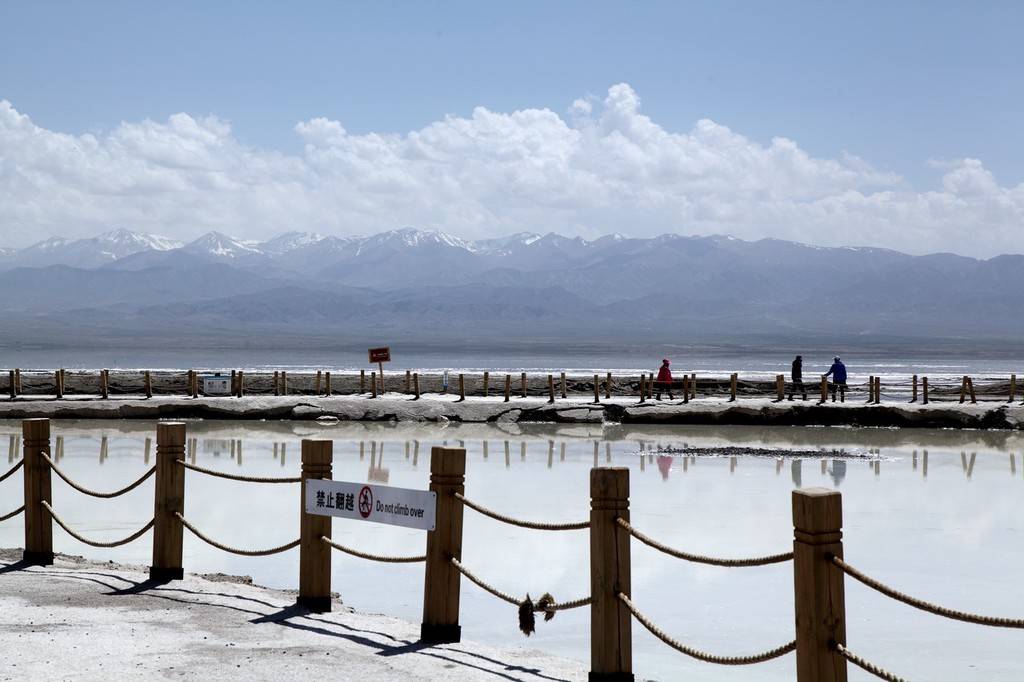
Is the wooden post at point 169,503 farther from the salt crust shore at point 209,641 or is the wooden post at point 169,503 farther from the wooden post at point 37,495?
the wooden post at point 37,495

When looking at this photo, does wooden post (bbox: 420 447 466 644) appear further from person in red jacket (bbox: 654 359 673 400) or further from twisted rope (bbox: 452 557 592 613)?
person in red jacket (bbox: 654 359 673 400)

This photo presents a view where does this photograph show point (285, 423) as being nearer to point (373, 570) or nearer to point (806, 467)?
point (806, 467)

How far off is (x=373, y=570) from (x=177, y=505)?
3.69m

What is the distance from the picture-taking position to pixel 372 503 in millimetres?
8883

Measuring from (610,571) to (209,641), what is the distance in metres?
2.76

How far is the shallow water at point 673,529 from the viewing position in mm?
11039

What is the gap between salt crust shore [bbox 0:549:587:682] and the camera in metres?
7.57

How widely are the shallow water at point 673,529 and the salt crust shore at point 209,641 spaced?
1.88 metres

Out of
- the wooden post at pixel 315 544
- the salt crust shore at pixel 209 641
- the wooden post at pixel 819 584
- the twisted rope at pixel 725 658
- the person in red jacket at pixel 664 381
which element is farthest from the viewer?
the person in red jacket at pixel 664 381

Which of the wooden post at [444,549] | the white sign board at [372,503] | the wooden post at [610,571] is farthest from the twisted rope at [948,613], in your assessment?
the white sign board at [372,503]

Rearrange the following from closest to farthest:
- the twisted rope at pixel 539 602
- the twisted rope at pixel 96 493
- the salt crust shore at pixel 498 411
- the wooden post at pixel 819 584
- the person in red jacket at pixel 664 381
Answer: the wooden post at pixel 819 584 < the twisted rope at pixel 539 602 < the twisted rope at pixel 96 493 < the salt crust shore at pixel 498 411 < the person in red jacket at pixel 664 381

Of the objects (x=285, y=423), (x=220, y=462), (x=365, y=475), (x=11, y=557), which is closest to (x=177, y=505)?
(x=11, y=557)

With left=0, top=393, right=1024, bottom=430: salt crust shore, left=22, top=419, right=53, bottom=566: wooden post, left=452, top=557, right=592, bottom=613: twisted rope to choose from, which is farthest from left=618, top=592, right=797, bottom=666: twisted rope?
left=0, top=393, right=1024, bottom=430: salt crust shore

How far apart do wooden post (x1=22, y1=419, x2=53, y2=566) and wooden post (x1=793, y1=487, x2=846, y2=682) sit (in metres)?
7.51
